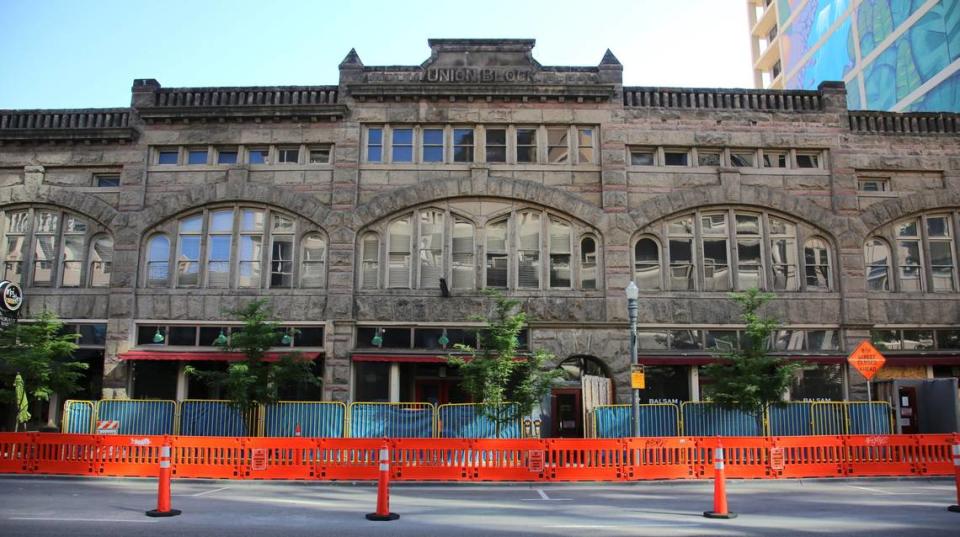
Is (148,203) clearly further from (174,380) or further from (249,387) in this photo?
(249,387)

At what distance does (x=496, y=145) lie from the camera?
80.4 ft

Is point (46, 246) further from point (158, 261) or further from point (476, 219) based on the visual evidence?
point (476, 219)

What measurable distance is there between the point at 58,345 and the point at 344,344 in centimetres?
829

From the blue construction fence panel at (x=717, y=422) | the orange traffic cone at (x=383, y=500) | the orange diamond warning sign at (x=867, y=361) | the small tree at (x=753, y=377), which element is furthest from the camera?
the blue construction fence panel at (x=717, y=422)

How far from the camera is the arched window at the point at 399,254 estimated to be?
2359 centimetres

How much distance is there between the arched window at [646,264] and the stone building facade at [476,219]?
0.07 metres

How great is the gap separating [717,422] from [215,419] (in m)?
13.8

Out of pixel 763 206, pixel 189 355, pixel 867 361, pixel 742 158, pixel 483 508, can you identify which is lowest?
pixel 483 508

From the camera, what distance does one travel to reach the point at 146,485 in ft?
49.9

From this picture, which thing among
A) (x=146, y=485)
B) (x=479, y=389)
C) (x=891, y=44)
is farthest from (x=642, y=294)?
(x=891, y=44)

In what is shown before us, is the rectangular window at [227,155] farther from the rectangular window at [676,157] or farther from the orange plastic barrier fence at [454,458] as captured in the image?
the rectangular window at [676,157]

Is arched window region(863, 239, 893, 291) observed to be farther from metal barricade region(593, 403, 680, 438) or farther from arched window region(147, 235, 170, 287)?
arched window region(147, 235, 170, 287)

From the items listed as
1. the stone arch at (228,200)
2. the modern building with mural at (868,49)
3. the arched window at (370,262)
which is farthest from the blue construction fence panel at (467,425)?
the modern building with mural at (868,49)

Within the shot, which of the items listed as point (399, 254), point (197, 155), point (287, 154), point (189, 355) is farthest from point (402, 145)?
point (189, 355)
